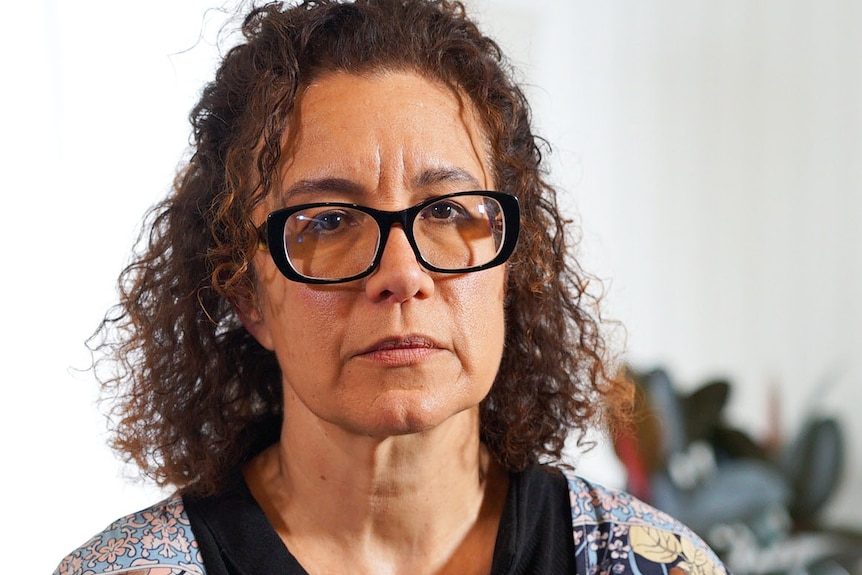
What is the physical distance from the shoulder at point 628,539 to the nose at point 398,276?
0.46 meters

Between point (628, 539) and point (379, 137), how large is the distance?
689mm

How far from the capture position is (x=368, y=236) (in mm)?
1340

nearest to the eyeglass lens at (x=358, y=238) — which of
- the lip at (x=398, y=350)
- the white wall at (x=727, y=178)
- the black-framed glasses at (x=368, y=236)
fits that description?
the black-framed glasses at (x=368, y=236)

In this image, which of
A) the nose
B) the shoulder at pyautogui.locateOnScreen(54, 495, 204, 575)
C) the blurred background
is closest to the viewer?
the nose

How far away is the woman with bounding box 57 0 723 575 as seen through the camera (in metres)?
1.34

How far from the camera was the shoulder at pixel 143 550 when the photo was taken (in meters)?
1.42

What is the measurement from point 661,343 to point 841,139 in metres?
0.83

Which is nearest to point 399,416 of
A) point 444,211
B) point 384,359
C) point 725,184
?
point 384,359

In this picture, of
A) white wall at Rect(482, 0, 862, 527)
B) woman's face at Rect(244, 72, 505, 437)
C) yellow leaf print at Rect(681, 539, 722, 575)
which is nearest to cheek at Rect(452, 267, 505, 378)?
woman's face at Rect(244, 72, 505, 437)

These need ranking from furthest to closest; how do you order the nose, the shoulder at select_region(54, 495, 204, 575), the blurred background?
the blurred background
the shoulder at select_region(54, 495, 204, 575)
the nose

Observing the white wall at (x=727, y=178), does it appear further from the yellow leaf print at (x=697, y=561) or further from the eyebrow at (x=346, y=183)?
the eyebrow at (x=346, y=183)

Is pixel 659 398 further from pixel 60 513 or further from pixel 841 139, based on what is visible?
pixel 60 513

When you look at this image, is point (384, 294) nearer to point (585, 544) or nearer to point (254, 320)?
point (254, 320)

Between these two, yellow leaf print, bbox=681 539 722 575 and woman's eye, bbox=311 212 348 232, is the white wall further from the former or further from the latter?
woman's eye, bbox=311 212 348 232
